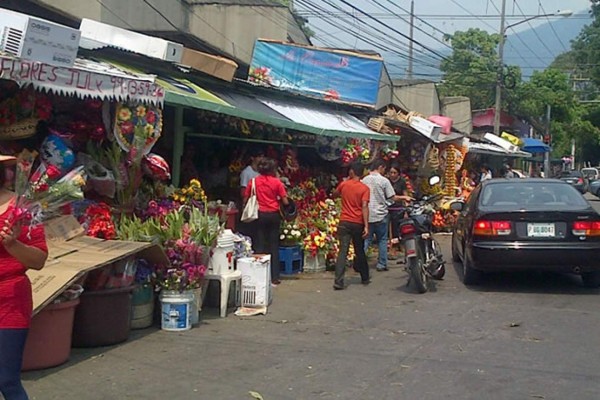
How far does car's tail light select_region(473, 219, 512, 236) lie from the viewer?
33.4ft

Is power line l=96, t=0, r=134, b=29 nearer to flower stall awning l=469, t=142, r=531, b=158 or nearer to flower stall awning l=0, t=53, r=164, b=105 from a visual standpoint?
flower stall awning l=0, t=53, r=164, b=105

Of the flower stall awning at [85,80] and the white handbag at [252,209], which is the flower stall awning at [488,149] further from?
the flower stall awning at [85,80]

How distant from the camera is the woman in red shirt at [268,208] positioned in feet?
34.8

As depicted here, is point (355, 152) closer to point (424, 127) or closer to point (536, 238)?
point (424, 127)

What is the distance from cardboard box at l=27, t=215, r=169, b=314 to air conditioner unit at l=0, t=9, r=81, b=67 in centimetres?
151

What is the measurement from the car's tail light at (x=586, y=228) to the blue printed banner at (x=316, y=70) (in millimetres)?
9116

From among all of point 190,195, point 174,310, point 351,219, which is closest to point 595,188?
point 351,219

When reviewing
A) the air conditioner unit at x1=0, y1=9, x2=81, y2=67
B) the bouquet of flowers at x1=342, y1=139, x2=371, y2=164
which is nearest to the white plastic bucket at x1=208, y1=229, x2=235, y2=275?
the air conditioner unit at x1=0, y1=9, x2=81, y2=67

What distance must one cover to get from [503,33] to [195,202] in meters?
28.5

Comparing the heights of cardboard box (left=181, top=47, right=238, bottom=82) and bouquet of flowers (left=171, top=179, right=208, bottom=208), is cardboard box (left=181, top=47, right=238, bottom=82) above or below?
above

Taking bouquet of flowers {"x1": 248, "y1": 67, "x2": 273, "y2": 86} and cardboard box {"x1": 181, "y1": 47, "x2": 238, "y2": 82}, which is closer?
cardboard box {"x1": 181, "y1": 47, "x2": 238, "y2": 82}

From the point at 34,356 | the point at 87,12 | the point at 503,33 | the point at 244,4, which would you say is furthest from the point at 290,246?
the point at 503,33

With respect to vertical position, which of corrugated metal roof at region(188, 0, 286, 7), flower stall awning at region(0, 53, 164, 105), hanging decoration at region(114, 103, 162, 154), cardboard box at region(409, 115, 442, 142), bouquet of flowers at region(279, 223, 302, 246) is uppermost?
corrugated metal roof at region(188, 0, 286, 7)

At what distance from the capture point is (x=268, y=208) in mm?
10617
